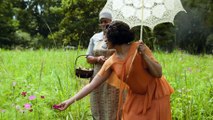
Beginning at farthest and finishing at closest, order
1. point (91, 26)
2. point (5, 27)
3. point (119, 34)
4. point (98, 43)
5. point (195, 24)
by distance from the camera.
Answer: point (5, 27) → point (195, 24) → point (91, 26) → point (98, 43) → point (119, 34)

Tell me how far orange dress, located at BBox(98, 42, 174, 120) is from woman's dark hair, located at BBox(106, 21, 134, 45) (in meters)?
0.07

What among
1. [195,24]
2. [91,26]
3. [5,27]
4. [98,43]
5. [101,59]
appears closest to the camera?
[101,59]

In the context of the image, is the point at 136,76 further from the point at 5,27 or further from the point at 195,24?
the point at 5,27

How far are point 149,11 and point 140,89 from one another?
0.65 meters

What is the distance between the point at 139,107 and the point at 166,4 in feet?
2.68

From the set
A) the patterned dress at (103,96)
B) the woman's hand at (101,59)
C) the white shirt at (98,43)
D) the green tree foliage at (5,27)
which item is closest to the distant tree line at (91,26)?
the green tree foliage at (5,27)

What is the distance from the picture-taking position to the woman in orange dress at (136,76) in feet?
9.26

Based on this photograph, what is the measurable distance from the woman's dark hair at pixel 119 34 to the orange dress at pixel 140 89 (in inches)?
2.7

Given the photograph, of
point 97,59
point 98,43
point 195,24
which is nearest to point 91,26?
point 195,24

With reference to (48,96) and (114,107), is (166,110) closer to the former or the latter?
(114,107)

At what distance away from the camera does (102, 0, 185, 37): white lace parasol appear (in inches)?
123

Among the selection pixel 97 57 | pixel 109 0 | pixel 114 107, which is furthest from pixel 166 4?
pixel 114 107

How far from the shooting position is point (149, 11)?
3158 millimetres

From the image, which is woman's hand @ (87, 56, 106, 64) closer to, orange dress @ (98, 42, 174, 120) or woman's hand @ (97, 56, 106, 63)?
woman's hand @ (97, 56, 106, 63)
